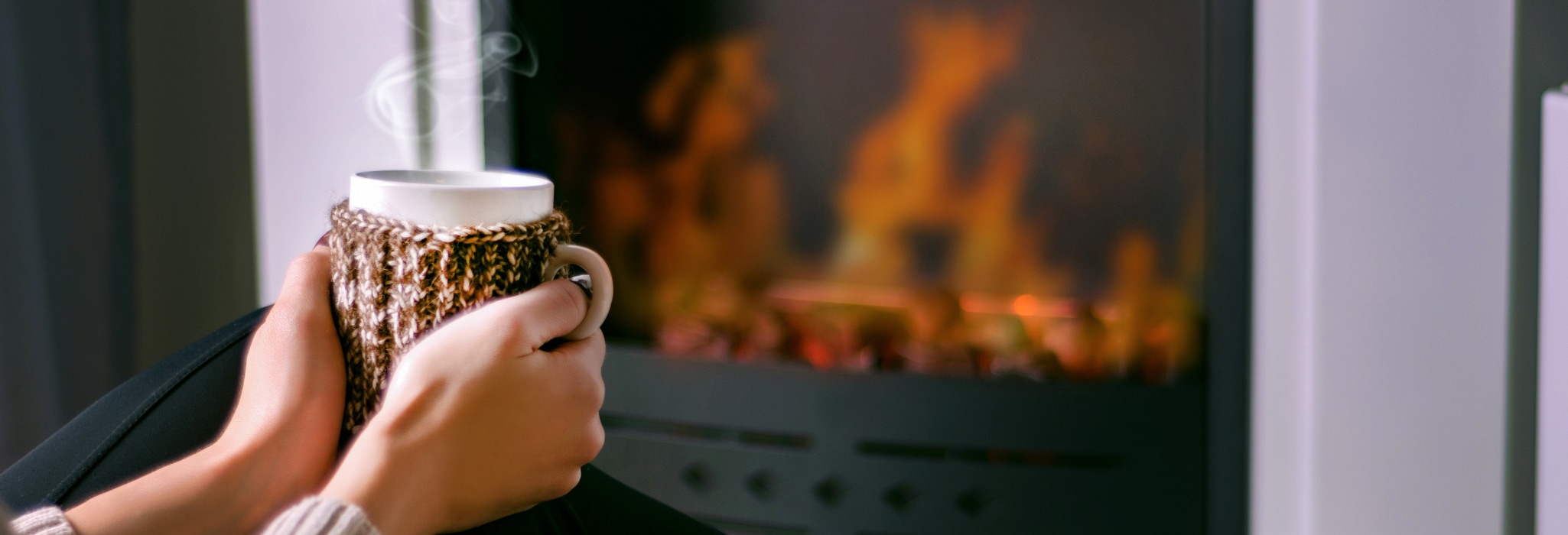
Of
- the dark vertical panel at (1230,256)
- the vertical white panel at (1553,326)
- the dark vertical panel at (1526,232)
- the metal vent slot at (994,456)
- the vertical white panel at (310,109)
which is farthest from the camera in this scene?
the vertical white panel at (310,109)

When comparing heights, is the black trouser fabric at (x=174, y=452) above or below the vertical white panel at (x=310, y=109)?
below

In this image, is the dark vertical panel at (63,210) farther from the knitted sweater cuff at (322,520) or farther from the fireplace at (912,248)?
the knitted sweater cuff at (322,520)

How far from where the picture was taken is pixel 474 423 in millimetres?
470

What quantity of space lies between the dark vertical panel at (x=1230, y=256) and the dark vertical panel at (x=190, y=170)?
4.31ft

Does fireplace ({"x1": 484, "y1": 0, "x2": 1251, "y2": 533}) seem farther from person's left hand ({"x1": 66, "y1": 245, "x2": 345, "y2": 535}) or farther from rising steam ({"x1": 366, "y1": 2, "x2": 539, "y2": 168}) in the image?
person's left hand ({"x1": 66, "y1": 245, "x2": 345, "y2": 535})

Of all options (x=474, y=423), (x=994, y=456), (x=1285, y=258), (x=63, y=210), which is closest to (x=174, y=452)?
(x=474, y=423)

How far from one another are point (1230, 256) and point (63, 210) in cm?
142

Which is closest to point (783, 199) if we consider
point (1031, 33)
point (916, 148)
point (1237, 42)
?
point (916, 148)

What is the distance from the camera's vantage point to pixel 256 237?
1533 millimetres

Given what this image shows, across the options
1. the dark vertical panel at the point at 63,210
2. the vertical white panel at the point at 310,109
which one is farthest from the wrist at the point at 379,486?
the dark vertical panel at the point at 63,210

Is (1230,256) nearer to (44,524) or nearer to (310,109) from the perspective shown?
(44,524)

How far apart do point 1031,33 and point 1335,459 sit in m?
0.55

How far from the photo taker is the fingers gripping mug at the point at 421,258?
0.46m

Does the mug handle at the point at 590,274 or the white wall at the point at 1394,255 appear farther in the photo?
the white wall at the point at 1394,255
